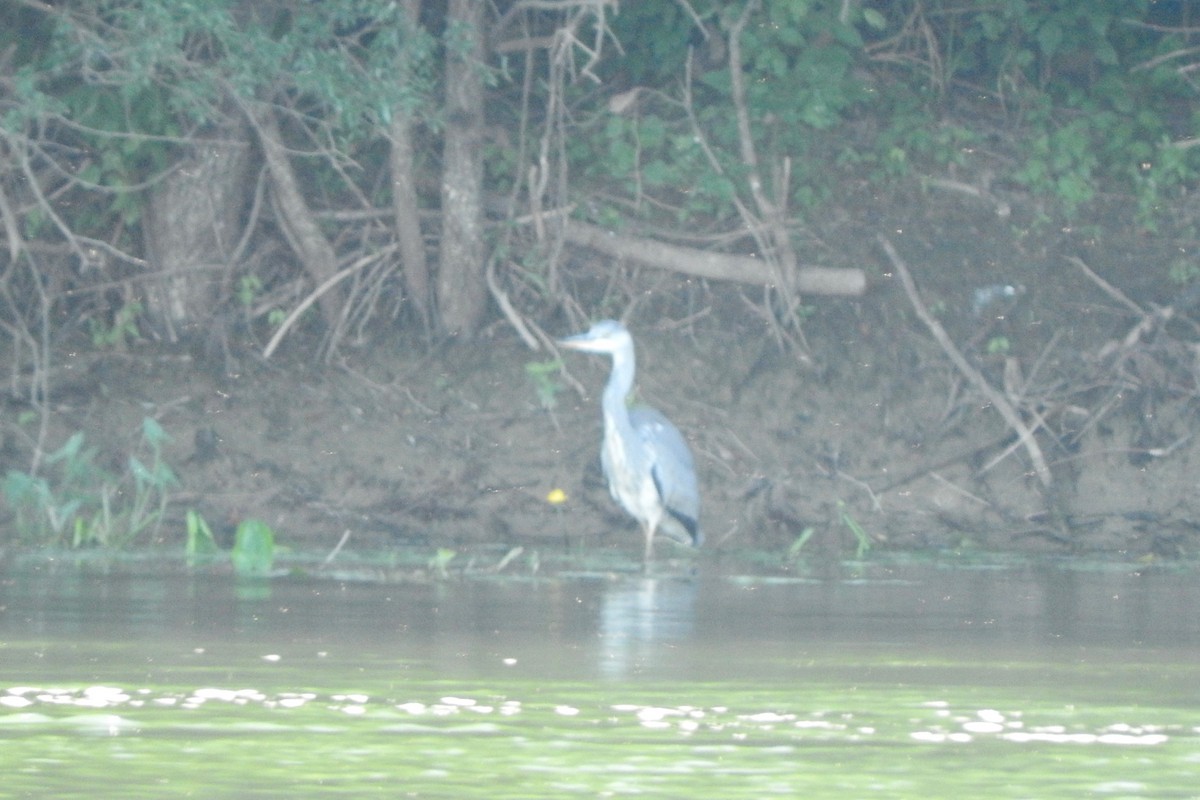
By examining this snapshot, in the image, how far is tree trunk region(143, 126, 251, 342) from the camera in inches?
441

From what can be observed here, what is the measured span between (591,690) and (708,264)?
598cm

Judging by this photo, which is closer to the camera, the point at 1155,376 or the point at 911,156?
the point at 1155,376

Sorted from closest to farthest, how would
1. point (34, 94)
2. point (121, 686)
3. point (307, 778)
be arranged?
1. point (307, 778)
2. point (121, 686)
3. point (34, 94)

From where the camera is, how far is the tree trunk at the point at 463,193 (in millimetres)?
10977

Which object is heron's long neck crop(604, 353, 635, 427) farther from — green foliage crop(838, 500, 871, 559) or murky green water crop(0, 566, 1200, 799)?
murky green water crop(0, 566, 1200, 799)

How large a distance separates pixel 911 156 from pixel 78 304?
4.32 meters

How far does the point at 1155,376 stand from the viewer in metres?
11.1

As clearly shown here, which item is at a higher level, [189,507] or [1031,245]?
[1031,245]

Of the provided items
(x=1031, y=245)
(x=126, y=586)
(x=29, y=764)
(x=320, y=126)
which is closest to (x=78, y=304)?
(x=320, y=126)

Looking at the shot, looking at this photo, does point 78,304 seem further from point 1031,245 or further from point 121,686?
point 121,686

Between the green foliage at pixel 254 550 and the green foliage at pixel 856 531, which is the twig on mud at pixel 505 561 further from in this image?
the green foliage at pixel 856 531

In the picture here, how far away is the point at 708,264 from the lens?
11.6 metres

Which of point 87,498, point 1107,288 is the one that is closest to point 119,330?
point 87,498

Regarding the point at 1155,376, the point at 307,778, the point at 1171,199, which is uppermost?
the point at 1171,199
